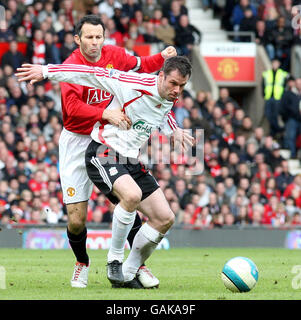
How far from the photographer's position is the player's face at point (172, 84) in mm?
8852

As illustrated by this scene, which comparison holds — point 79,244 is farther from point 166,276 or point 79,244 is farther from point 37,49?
point 37,49

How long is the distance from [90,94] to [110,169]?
1022mm

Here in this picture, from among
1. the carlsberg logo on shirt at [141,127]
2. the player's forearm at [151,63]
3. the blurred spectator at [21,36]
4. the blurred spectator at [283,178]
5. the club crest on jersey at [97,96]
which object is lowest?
the blurred spectator at [283,178]

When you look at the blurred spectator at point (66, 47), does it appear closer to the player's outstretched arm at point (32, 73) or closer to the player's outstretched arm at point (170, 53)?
the player's outstretched arm at point (170, 53)

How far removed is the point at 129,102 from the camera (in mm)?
9141

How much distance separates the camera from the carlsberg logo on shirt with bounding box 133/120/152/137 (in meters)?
9.22

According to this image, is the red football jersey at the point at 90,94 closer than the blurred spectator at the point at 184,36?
Yes

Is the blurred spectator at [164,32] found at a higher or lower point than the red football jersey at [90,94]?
lower

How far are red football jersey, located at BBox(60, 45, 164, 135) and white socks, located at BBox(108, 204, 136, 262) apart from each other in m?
1.01

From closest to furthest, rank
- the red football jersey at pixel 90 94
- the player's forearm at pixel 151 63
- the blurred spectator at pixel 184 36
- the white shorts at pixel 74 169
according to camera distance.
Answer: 1. the red football jersey at pixel 90 94
2. the white shorts at pixel 74 169
3. the player's forearm at pixel 151 63
4. the blurred spectator at pixel 184 36

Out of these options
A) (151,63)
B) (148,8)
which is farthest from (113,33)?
(151,63)

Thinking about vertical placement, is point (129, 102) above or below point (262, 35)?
above

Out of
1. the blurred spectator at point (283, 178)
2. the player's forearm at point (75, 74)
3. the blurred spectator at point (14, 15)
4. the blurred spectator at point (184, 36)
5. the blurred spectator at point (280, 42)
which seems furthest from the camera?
the blurred spectator at point (280, 42)

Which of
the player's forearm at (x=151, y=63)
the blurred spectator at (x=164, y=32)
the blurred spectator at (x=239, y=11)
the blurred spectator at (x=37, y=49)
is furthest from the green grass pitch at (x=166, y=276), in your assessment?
the blurred spectator at (x=239, y=11)
